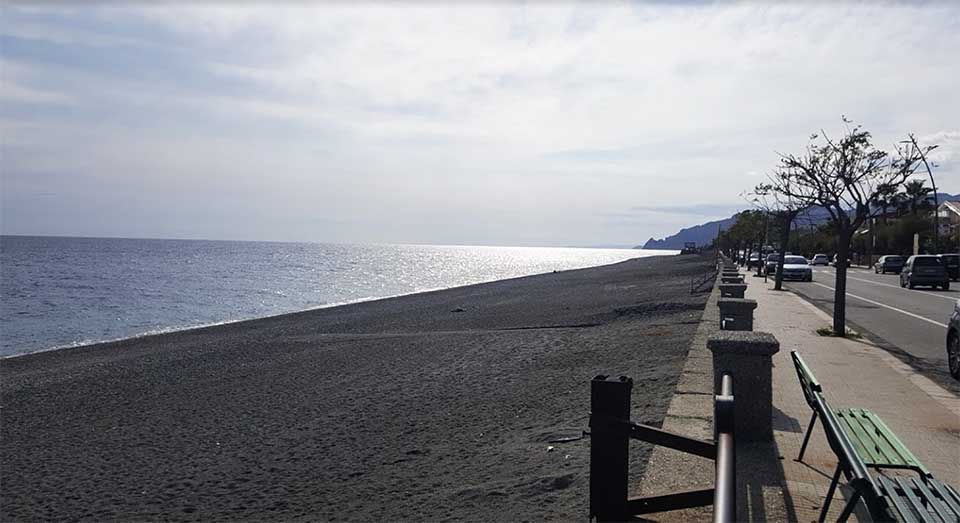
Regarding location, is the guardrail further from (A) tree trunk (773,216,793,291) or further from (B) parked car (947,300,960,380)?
(A) tree trunk (773,216,793,291)

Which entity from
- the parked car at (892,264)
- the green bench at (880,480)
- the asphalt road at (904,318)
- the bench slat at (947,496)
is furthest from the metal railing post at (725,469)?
the parked car at (892,264)

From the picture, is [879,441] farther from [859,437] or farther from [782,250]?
[782,250]

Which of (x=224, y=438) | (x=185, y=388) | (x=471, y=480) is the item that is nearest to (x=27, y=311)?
(x=185, y=388)

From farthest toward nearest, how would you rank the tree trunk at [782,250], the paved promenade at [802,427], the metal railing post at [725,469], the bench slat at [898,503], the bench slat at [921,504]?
the tree trunk at [782,250] → the paved promenade at [802,427] → the bench slat at [921,504] → the bench slat at [898,503] → the metal railing post at [725,469]

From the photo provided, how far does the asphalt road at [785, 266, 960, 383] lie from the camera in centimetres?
1297

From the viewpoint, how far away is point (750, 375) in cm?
620

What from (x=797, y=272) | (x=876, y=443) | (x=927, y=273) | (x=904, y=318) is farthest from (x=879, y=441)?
(x=797, y=272)

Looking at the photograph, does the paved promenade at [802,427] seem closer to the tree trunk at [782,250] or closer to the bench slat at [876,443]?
the bench slat at [876,443]

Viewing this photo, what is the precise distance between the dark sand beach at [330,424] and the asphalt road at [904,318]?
361 cm

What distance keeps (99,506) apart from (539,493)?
451 centimetres

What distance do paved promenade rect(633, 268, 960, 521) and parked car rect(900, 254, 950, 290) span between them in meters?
23.1

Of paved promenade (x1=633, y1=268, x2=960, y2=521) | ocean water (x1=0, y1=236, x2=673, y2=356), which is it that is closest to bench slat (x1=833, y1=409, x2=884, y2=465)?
paved promenade (x1=633, y1=268, x2=960, y2=521)

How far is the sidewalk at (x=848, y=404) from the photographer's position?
561cm

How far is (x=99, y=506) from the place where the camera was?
791cm
